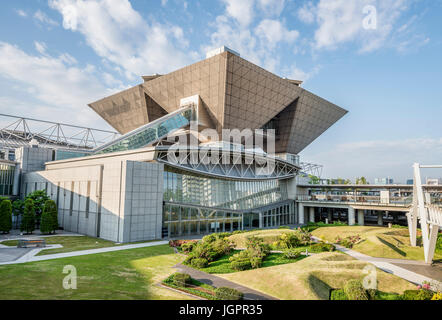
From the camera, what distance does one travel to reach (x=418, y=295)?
15.2m

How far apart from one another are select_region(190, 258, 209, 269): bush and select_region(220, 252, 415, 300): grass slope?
2.66 meters

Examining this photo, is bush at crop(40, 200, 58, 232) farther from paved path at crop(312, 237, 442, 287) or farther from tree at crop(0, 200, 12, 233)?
paved path at crop(312, 237, 442, 287)

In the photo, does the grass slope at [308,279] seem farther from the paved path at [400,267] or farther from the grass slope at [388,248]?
the grass slope at [388,248]

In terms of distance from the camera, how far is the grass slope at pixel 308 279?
50.8 feet

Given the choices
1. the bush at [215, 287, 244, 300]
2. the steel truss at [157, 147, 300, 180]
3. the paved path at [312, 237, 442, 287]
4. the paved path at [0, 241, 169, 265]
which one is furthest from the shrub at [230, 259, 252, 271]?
the steel truss at [157, 147, 300, 180]

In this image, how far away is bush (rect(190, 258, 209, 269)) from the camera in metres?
20.9

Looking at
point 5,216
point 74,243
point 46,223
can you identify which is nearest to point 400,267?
point 74,243

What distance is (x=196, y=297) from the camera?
14641 mm

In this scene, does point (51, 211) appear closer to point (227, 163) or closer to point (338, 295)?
point (227, 163)

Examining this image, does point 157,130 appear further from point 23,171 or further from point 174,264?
point 174,264

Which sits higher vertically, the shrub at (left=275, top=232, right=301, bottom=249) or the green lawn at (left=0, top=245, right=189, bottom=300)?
the shrub at (left=275, top=232, right=301, bottom=249)

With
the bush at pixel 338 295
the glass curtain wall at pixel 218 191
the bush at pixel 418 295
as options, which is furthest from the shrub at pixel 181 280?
the glass curtain wall at pixel 218 191

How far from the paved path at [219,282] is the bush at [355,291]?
14.1ft
